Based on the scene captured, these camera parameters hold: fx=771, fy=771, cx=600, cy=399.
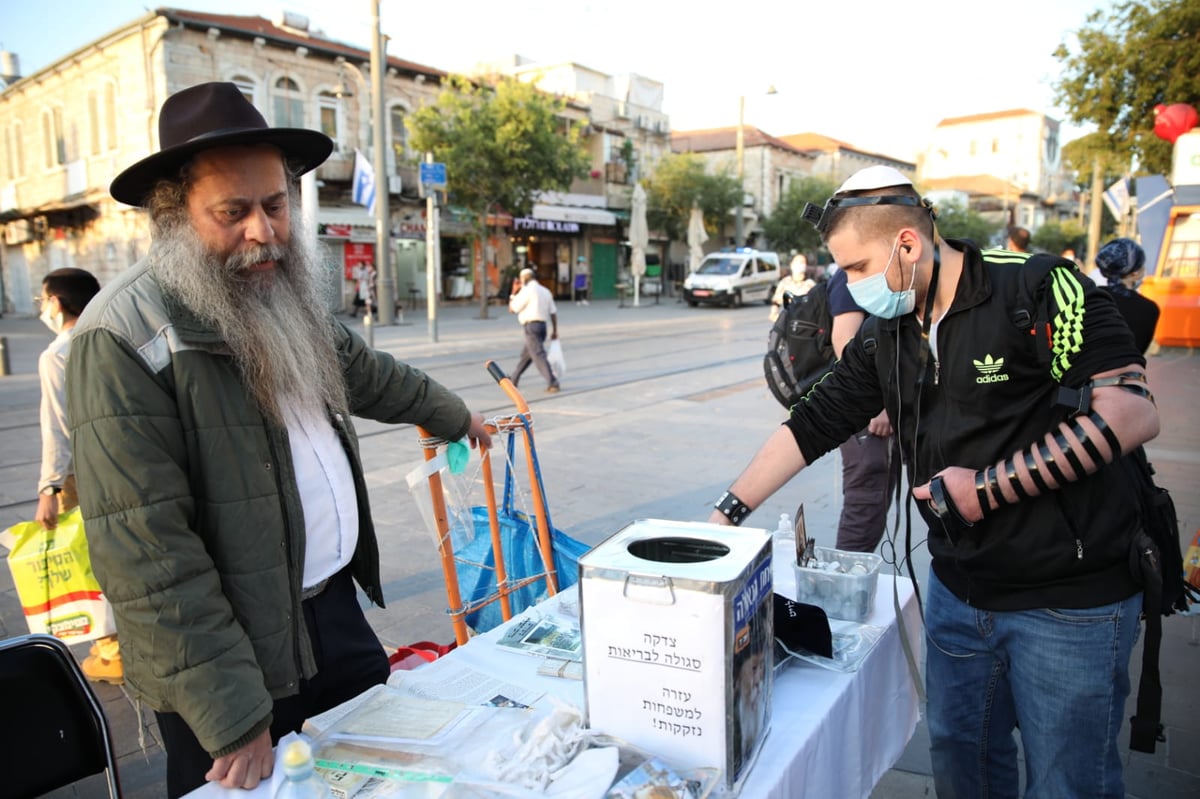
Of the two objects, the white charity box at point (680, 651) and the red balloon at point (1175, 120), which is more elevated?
the red balloon at point (1175, 120)

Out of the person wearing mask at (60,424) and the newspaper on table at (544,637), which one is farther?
the person wearing mask at (60,424)

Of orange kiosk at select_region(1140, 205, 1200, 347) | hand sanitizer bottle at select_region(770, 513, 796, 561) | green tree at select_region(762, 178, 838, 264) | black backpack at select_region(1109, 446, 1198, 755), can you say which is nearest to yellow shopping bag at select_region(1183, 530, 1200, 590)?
black backpack at select_region(1109, 446, 1198, 755)

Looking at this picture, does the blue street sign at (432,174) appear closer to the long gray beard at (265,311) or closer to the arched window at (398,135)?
the arched window at (398,135)

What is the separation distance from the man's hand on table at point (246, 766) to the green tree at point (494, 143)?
21.4m

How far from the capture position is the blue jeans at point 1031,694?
5.90ft

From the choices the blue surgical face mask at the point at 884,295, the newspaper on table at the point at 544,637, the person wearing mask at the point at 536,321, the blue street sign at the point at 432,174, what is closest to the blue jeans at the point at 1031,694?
the blue surgical face mask at the point at 884,295

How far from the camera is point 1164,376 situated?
Answer: 11516 millimetres

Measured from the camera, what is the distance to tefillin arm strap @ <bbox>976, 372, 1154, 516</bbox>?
5.32 feet

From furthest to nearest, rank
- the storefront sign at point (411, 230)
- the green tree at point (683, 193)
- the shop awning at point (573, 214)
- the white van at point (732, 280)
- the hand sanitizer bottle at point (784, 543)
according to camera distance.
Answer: the green tree at point (683, 193)
the shop awning at point (573, 214)
the white van at point (732, 280)
the storefront sign at point (411, 230)
the hand sanitizer bottle at point (784, 543)

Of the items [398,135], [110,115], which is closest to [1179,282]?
[398,135]

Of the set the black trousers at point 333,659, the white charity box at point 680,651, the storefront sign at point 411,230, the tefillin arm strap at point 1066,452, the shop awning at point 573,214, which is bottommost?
the black trousers at point 333,659

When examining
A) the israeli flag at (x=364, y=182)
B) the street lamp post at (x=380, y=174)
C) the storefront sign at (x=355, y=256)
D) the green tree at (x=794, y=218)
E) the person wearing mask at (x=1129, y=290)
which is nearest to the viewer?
the person wearing mask at (x=1129, y=290)

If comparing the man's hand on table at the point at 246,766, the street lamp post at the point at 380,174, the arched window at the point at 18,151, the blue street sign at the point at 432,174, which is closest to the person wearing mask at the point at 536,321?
the blue street sign at the point at 432,174

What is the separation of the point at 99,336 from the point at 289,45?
2575 cm
